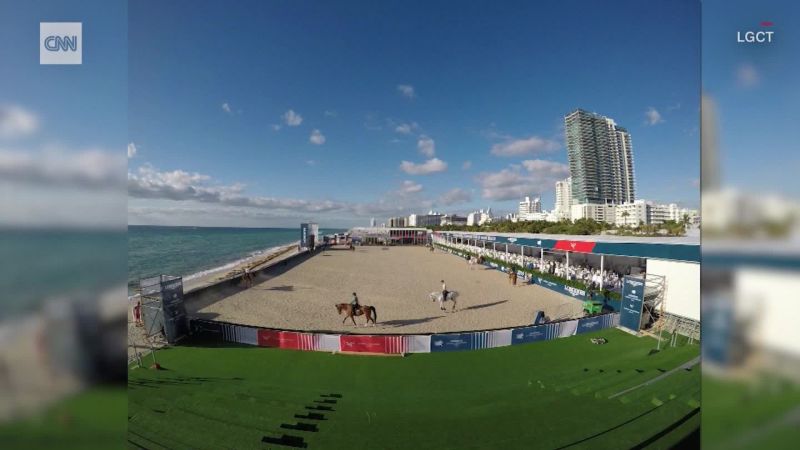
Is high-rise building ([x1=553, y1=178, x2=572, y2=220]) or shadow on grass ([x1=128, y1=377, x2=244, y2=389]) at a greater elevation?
high-rise building ([x1=553, y1=178, x2=572, y2=220])

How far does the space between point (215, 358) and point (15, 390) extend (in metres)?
3.49

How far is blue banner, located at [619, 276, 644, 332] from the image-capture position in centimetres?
685

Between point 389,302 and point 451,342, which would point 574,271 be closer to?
point 389,302

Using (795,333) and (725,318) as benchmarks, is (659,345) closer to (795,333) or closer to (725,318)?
(795,333)

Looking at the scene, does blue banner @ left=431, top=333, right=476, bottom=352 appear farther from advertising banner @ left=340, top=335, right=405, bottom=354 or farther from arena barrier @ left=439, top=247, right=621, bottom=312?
arena barrier @ left=439, top=247, right=621, bottom=312

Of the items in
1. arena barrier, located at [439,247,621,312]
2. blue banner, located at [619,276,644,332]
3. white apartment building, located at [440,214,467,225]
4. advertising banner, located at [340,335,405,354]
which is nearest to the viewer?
advertising banner, located at [340,335,405,354]

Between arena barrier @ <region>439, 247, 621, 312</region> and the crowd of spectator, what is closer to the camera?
arena barrier @ <region>439, 247, 621, 312</region>

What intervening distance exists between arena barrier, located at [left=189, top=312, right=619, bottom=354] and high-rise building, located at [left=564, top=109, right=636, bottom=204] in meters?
14.4

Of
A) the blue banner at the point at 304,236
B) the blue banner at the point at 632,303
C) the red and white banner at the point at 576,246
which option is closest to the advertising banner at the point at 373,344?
the blue banner at the point at 632,303

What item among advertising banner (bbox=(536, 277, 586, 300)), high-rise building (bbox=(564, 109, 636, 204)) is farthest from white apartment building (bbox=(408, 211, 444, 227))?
advertising banner (bbox=(536, 277, 586, 300))

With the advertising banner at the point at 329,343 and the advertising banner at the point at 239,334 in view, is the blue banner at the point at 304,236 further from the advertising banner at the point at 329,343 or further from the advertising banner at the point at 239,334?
the advertising banner at the point at 329,343

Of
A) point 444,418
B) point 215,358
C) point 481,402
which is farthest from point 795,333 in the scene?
point 215,358

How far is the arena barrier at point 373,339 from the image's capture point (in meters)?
5.85

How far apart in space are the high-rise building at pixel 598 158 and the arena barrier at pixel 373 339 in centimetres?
1436
